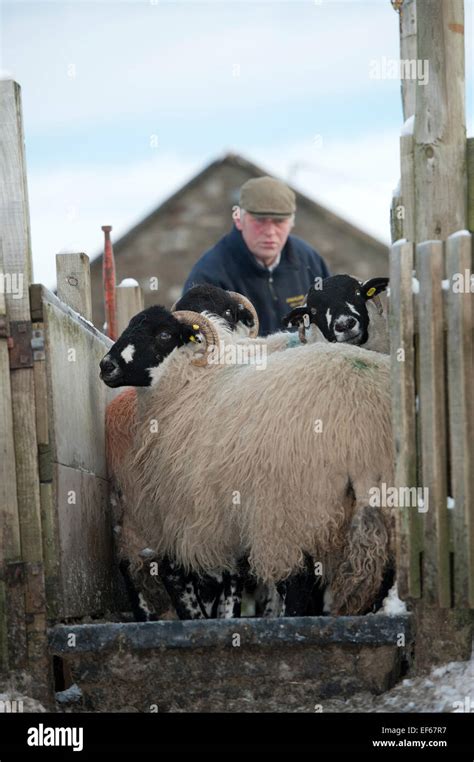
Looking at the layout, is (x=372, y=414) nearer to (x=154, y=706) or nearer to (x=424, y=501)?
(x=424, y=501)

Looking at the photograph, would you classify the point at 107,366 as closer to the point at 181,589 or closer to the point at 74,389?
the point at 74,389

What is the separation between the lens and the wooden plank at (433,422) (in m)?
5.42

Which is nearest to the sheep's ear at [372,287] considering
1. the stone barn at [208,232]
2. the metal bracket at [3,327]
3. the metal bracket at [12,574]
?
the metal bracket at [3,327]

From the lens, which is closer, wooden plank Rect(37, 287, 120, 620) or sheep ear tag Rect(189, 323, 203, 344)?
wooden plank Rect(37, 287, 120, 620)

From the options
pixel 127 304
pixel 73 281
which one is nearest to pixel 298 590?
pixel 73 281

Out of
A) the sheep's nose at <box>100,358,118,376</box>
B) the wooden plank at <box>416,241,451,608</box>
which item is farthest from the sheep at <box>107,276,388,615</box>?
the wooden plank at <box>416,241,451,608</box>

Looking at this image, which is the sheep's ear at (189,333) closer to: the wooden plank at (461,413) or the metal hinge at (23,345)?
the metal hinge at (23,345)

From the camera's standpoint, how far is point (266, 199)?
10.3 metres

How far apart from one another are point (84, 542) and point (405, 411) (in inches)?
87.8

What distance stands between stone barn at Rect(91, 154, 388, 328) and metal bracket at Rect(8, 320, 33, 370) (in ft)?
81.3

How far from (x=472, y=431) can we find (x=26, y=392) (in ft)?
7.03

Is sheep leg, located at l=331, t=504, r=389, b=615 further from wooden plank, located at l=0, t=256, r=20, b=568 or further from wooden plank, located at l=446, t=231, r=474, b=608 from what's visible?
wooden plank, located at l=0, t=256, r=20, b=568

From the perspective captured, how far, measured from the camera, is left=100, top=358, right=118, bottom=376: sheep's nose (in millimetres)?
7168

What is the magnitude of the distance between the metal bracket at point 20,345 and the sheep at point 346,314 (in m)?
1.89
